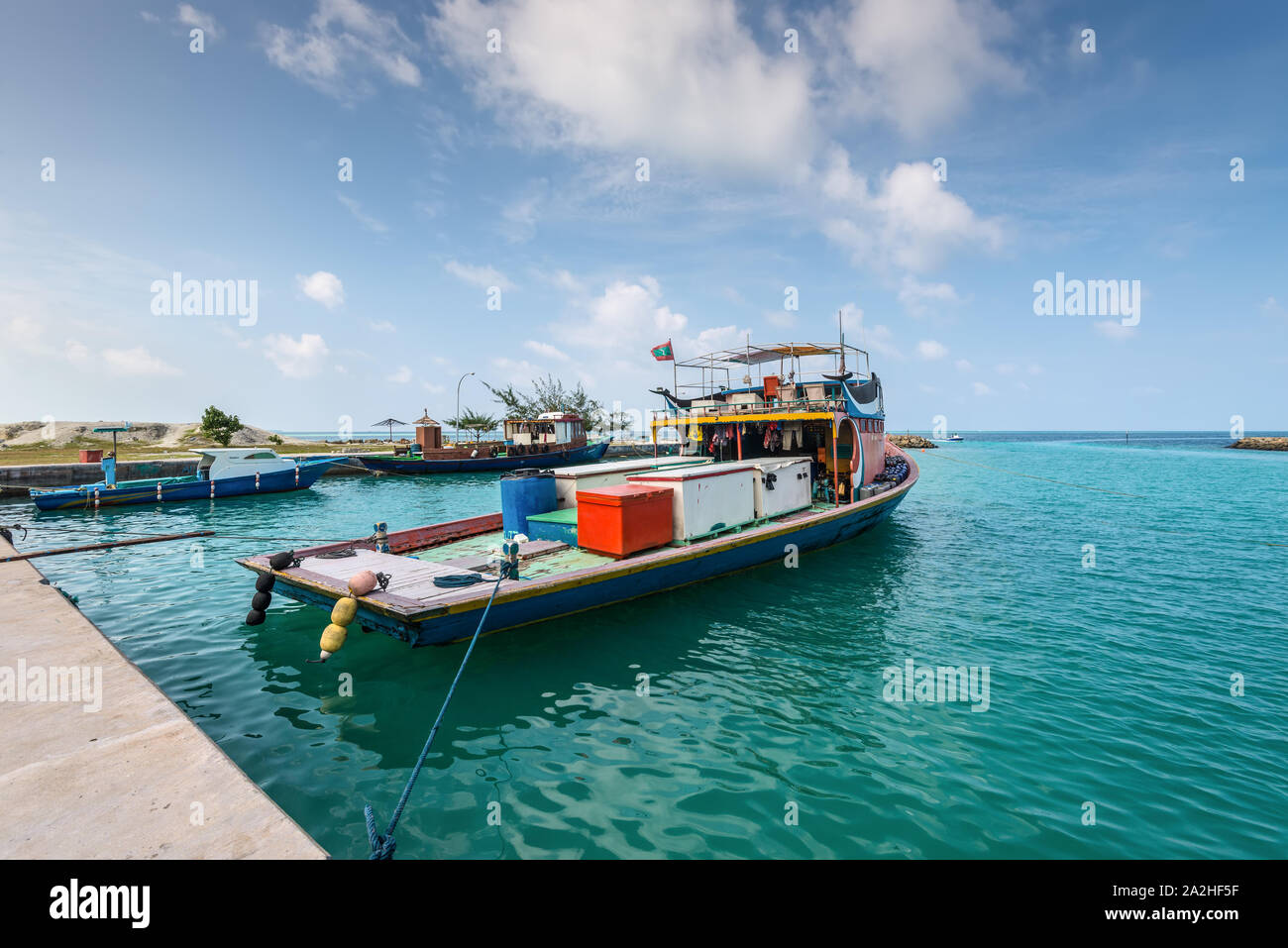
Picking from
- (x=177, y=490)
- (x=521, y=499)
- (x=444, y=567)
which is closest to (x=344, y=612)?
(x=444, y=567)

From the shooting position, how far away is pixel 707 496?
12.3m

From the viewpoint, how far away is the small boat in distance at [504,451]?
142 ft

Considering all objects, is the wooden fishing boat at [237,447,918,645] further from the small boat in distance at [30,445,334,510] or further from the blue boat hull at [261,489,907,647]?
the small boat in distance at [30,445,334,510]

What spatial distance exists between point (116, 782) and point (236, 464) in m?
30.5

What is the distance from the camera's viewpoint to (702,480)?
12.2 metres

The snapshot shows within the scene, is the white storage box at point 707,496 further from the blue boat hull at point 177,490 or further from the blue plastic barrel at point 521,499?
the blue boat hull at point 177,490

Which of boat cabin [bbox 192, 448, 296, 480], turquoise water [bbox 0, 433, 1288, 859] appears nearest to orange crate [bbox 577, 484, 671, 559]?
turquoise water [bbox 0, 433, 1288, 859]

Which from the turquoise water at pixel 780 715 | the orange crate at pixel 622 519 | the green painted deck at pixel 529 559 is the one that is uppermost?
the orange crate at pixel 622 519

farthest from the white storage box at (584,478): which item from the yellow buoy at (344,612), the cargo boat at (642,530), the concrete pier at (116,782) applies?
the concrete pier at (116,782)

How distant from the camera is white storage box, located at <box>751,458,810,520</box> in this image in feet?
46.1

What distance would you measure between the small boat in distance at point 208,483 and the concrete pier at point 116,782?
81.2 ft

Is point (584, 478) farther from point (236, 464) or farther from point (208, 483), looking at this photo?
point (236, 464)

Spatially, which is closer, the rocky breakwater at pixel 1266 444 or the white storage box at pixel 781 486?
the white storage box at pixel 781 486
